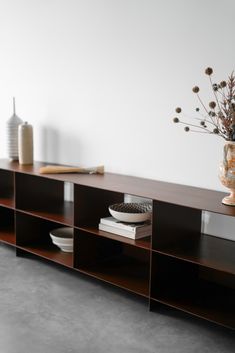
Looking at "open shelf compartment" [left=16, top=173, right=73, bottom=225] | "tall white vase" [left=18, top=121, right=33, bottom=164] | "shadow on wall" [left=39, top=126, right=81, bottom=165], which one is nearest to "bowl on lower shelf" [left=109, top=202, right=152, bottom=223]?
"open shelf compartment" [left=16, top=173, right=73, bottom=225]

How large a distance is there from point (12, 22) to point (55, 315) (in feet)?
6.98

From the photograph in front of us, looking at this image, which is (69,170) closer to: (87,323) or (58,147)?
(58,147)

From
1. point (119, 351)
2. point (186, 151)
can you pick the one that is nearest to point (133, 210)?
point (186, 151)

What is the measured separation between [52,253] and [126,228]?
2.09 feet

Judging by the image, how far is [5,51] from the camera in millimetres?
3379

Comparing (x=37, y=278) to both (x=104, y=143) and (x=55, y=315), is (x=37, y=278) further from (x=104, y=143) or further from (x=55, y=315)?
(x=104, y=143)

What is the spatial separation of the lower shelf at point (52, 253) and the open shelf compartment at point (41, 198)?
227 millimetres

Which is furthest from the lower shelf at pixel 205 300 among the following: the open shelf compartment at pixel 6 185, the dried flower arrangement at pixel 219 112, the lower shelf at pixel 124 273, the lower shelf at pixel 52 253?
the open shelf compartment at pixel 6 185

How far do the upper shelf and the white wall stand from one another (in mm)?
105

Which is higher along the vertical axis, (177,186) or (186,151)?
(186,151)

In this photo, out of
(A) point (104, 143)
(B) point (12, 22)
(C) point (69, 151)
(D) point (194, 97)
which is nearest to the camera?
(D) point (194, 97)

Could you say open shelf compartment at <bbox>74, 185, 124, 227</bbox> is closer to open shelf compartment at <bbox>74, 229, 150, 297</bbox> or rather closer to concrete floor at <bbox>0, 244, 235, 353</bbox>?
open shelf compartment at <bbox>74, 229, 150, 297</bbox>

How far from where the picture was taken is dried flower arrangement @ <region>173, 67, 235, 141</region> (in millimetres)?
1934

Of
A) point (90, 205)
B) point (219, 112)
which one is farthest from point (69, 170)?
point (219, 112)
